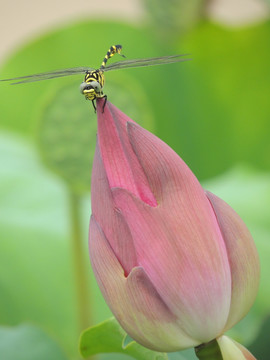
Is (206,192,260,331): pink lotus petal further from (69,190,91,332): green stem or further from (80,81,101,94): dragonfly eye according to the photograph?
(69,190,91,332): green stem

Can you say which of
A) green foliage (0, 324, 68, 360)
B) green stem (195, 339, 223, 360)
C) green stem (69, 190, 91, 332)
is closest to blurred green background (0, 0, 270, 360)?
green stem (69, 190, 91, 332)

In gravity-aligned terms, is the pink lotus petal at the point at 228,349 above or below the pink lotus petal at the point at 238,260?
below

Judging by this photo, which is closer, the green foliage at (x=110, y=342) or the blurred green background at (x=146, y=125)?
the green foliage at (x=110, y=342)

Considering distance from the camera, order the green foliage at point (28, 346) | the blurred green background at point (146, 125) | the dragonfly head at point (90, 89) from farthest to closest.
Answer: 1. the blurred green background at point (146, 125)
2. the green foliage at point (28, 346)
3. the dragonfly head at point (90, 89)

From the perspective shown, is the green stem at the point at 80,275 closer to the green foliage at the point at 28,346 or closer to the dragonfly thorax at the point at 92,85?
the green foliage at the point at 28,346

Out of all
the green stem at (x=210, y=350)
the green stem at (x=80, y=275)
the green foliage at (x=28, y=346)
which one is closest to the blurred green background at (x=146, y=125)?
the green stem at (x=80, y=275)

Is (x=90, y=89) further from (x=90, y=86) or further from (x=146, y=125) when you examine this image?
(x=146, y=125)

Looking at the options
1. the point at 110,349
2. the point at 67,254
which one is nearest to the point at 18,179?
the point at 67,254

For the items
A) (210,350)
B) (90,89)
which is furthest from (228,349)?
(90,89)
